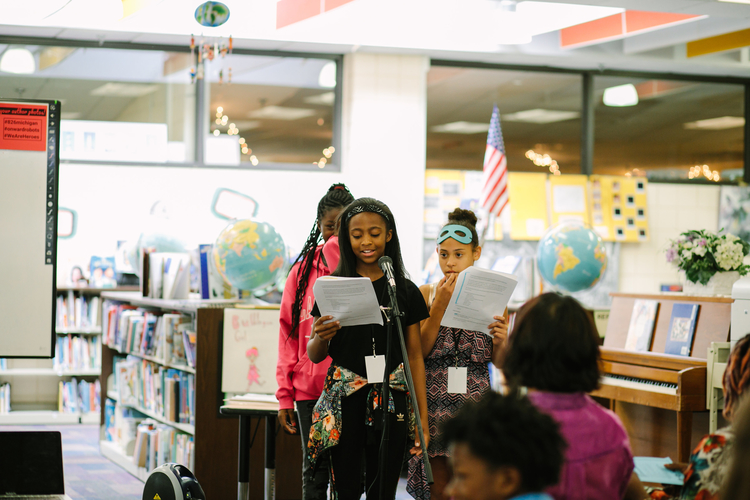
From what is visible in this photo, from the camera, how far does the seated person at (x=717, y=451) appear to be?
168cm

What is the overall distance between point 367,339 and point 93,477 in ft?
12.0

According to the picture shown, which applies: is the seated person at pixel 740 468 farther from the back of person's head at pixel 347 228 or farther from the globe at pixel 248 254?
the globe at pixel 248 254

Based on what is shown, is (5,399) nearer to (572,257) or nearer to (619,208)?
(572,257)

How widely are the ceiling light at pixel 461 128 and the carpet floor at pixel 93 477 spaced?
435 cm

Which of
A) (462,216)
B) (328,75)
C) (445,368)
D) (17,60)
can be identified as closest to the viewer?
(445,368)

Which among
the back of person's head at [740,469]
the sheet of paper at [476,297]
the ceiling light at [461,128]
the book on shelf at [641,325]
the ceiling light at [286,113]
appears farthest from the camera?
the ceiling light at [461,128]

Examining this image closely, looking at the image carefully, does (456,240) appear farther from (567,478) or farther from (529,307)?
(567,478)

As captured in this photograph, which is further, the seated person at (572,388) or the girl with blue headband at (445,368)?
the girl with blue headband at (445,368)

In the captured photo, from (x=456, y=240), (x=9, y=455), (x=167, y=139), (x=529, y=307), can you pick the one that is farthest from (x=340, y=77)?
(x=529, y=307)

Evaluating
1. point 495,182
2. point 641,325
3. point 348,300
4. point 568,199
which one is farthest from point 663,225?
point 348,300

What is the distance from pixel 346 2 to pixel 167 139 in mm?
2556

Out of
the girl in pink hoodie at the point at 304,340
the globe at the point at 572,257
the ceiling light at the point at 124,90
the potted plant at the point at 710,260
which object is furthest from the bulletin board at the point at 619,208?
the girl in pink hoodie at the point at 304,340

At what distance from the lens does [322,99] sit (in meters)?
8.21

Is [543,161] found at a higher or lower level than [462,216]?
higher
